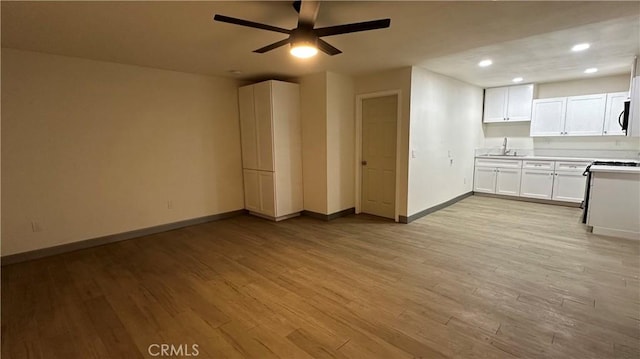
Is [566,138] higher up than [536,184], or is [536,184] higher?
Result: [566,138]

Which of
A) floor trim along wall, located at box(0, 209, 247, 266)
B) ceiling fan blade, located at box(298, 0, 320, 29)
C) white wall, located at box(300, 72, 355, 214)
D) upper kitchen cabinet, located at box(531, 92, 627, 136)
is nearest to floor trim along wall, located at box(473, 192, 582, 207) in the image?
upper kitchen cabinet, located at box(531, 92, 627, 136)

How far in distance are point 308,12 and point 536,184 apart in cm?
592

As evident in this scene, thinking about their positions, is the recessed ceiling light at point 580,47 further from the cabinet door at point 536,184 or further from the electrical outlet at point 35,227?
the electrical outlet at point 35,227

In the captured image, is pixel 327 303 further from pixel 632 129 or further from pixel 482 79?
pixel 482 79

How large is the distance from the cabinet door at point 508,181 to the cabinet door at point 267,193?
190 inches

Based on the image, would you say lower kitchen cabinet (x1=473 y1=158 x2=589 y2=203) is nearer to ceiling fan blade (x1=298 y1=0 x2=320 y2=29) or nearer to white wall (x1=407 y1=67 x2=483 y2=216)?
white wall (x1=407 y1=67 x2=483 y2=216)

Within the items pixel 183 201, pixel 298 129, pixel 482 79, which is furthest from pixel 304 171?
pixel 482 79

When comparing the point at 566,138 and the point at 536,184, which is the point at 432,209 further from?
the point at 566,138

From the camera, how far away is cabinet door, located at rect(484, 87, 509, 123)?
6451 millimetres

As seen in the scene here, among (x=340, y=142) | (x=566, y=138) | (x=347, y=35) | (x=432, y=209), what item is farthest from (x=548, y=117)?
(x=347, y=35)

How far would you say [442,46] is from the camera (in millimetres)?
3398

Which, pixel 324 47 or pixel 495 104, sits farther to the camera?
pixel 495 104

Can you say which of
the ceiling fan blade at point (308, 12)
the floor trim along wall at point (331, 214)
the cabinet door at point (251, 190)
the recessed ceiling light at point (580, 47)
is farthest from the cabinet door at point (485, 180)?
the ceiling fan blade at point (308, 12)

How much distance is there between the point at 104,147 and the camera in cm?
398
